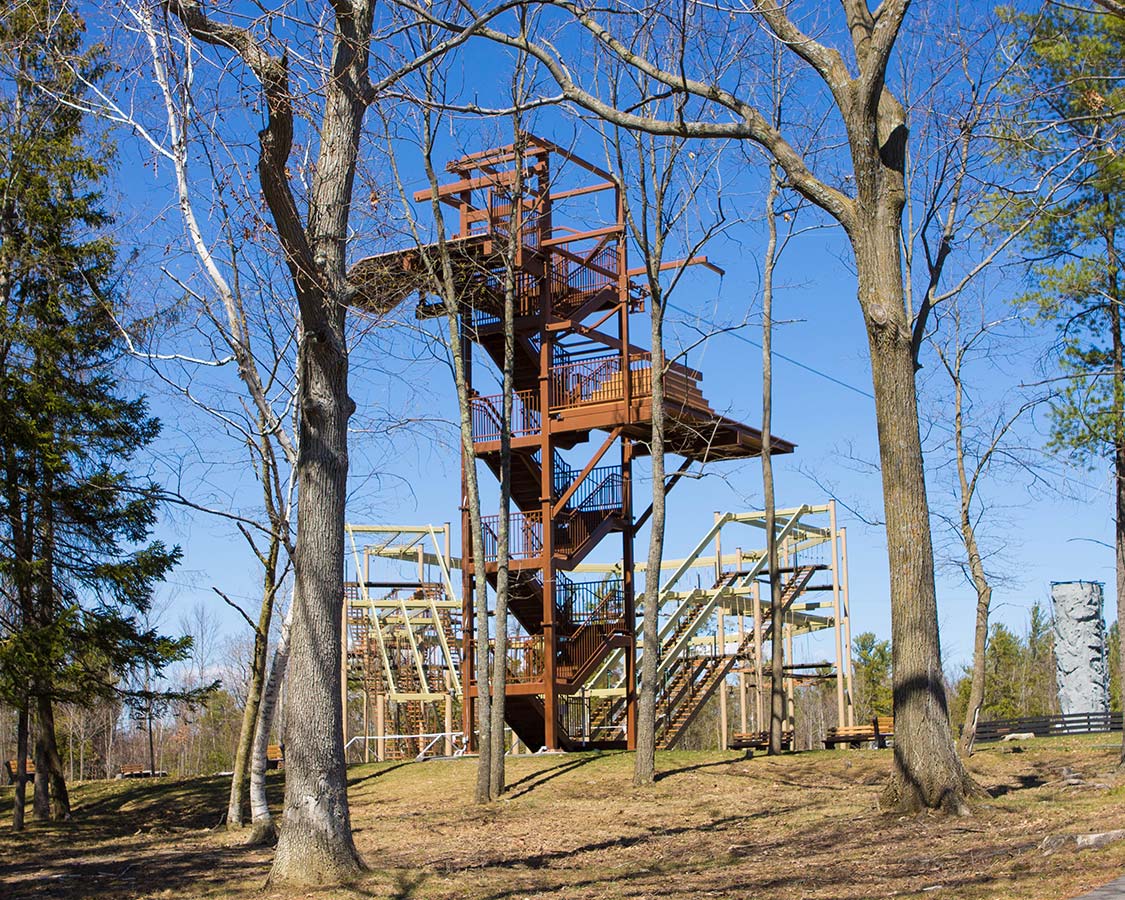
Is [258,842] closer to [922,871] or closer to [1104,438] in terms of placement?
[922,871]

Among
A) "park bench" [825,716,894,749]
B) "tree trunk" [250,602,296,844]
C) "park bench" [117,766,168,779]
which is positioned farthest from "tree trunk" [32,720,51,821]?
"park bench" [825,716,894,749]

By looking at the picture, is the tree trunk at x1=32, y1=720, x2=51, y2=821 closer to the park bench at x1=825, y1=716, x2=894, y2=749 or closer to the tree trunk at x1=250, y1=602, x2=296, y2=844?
the tree trunk at x1=250, y1=602, x2=296, y2=844

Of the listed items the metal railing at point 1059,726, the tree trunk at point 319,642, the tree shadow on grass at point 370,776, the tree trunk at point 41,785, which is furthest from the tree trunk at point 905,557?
the metal railing at point 1059,726

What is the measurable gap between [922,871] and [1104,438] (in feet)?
38.7

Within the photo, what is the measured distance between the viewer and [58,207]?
20.0 meters

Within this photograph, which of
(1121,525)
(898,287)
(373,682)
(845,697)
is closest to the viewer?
(898,287)

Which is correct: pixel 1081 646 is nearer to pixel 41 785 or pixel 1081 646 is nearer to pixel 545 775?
pixel 545 775

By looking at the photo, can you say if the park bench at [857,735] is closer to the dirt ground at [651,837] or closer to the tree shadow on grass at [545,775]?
the dirt ground at [651,837]

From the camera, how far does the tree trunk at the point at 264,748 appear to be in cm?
1390

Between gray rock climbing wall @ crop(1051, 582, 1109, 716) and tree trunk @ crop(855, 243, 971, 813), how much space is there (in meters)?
21.0

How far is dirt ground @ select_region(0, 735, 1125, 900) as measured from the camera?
329 inches

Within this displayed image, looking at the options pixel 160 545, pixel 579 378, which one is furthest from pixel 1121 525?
pixel 160 545

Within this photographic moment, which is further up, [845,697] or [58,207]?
[58,207]

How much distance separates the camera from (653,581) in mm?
18938
